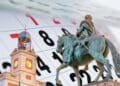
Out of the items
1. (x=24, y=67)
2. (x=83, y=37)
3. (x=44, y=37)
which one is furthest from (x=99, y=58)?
(x=44, y=37)

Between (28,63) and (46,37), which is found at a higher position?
(46,37)

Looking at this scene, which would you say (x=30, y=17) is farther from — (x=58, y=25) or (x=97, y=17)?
(x=97, y=17)

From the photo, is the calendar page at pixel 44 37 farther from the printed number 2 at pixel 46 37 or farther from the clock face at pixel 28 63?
the clock face at pixel 28 63

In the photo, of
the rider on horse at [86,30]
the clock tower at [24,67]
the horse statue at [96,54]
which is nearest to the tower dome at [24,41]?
the clock tower at [24,67]

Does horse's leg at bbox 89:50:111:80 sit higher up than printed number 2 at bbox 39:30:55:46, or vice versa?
printed number 2 at bbox 39:30:55:46

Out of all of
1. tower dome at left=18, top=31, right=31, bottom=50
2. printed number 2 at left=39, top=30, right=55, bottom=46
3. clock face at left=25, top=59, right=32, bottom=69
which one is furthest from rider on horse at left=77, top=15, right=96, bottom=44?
printed number 2 at left=39, top=30, right=55, bottom=46

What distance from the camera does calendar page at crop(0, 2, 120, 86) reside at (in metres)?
43.3

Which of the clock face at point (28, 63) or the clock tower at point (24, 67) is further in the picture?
Answer: the clock face at point (28, 63)

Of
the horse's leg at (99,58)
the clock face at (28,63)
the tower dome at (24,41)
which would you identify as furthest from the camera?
the tower dome at (24,41)

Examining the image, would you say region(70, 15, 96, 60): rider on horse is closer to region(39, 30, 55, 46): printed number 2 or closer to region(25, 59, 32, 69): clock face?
region(25, 59, 32, 69): clock face

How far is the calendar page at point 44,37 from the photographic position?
142ft

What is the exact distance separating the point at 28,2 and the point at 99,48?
86.9 ft

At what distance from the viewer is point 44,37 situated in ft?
149

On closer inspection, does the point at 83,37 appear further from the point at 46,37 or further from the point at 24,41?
the point at 46,37
